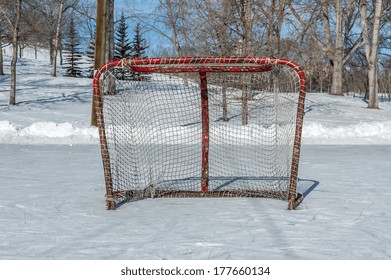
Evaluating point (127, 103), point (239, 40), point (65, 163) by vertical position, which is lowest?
point (65, 163)

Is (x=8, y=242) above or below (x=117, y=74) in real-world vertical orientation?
below

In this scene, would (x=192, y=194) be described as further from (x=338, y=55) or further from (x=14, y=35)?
(x=338, y=55)

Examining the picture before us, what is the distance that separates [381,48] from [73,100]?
19.8 m

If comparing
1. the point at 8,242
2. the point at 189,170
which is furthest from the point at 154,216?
the point at 189,170

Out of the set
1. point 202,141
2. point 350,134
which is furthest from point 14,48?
point 202,141

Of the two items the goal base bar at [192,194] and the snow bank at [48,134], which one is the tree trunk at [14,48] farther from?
the goal base bar at [192,194]

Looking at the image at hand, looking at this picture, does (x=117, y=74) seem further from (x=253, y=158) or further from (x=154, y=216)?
(x=253, y=158)

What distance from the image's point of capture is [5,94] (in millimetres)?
22141

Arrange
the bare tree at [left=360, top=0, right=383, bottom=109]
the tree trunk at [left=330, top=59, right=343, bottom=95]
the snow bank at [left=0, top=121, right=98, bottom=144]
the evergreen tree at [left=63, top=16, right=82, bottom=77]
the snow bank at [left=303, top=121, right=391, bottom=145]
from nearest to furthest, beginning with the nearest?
the snow bank at [left=0, top=121, right=98, bottom=144] < the snow bank at [left=303, top=121, right=391, bottom=145] < the bare tree at [left=360, top=0, right=383, bottom=109] < the tree trunk at [left=330, top=59, right=343, bottom=95] < the evergreen tree at [left=63, top=16, right=82, bottom=77]

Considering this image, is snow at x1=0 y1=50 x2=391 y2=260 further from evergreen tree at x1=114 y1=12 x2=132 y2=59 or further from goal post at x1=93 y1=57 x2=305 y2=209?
evergreen tree at x1=114 y1=12 x2=132 y2=59

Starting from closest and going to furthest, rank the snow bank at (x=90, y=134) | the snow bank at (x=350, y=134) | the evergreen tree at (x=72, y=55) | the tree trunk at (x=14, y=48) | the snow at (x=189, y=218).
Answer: the snow at (x=189, y=218), the snow bank at (x=90, y=134), the snow bank at (x=350, y=134), the tree trunk at (x=14, y=48), the evergreen tree at (x=72, y=55)


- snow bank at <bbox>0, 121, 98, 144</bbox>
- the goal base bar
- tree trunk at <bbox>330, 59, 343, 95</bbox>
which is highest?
tree trunk at <bbox>330, 59, 343, 95</bbox>

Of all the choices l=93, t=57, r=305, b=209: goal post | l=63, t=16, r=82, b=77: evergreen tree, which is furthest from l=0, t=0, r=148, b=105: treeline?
l=93, t=57, r=305, b=209: goal post

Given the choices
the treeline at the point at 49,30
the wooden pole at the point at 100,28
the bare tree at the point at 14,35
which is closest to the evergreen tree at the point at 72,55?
the treeline at the point at 49,30
